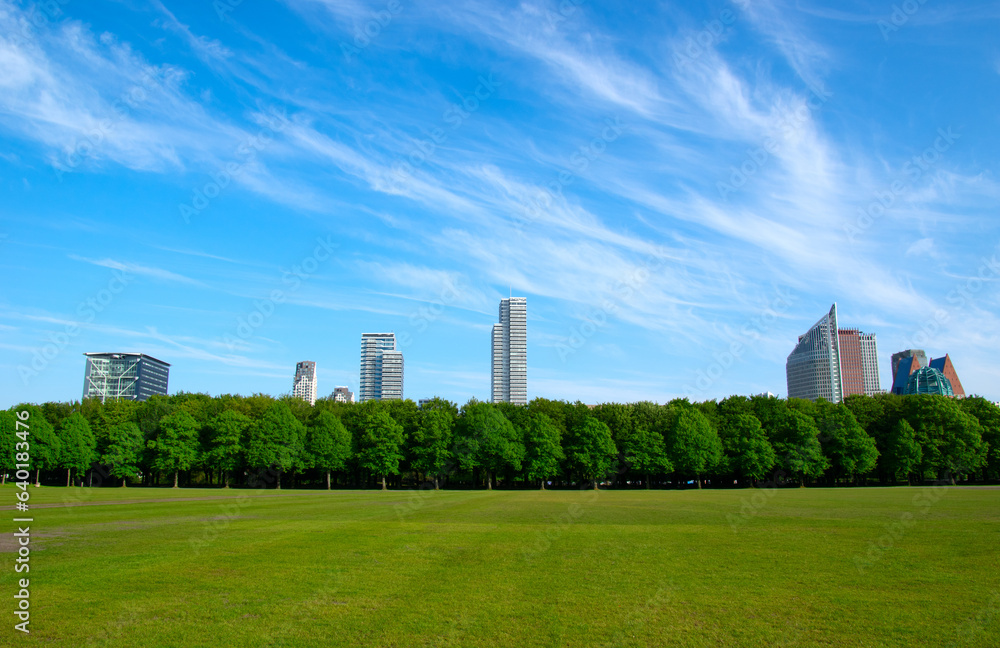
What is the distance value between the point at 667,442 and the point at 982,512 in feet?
217

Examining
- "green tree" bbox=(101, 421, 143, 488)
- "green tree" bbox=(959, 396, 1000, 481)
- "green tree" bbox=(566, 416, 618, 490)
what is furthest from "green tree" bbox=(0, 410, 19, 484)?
"green tree" bbox=(959, 396, 1000, 481)

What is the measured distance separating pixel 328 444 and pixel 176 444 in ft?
74.7

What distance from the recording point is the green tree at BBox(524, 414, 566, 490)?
320 ft

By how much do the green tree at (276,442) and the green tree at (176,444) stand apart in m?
8.85

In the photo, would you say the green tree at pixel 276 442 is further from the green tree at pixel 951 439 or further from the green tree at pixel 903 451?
the green tree at pixel 951 439

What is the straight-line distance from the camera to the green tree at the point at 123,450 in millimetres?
96375

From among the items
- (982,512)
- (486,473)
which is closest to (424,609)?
(982,512)

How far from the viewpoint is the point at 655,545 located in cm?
2256

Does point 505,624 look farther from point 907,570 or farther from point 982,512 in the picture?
point 982,512

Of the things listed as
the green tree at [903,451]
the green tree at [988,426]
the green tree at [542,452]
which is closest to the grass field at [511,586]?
the green tree at [542,452]

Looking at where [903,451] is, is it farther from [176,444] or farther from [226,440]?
[176,444]

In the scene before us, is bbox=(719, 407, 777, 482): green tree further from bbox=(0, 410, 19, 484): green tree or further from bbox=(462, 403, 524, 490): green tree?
bbox=(0, 410, 19, 484): green tree

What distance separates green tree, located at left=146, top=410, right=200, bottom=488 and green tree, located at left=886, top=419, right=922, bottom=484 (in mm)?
107518

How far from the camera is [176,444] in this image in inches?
3770
